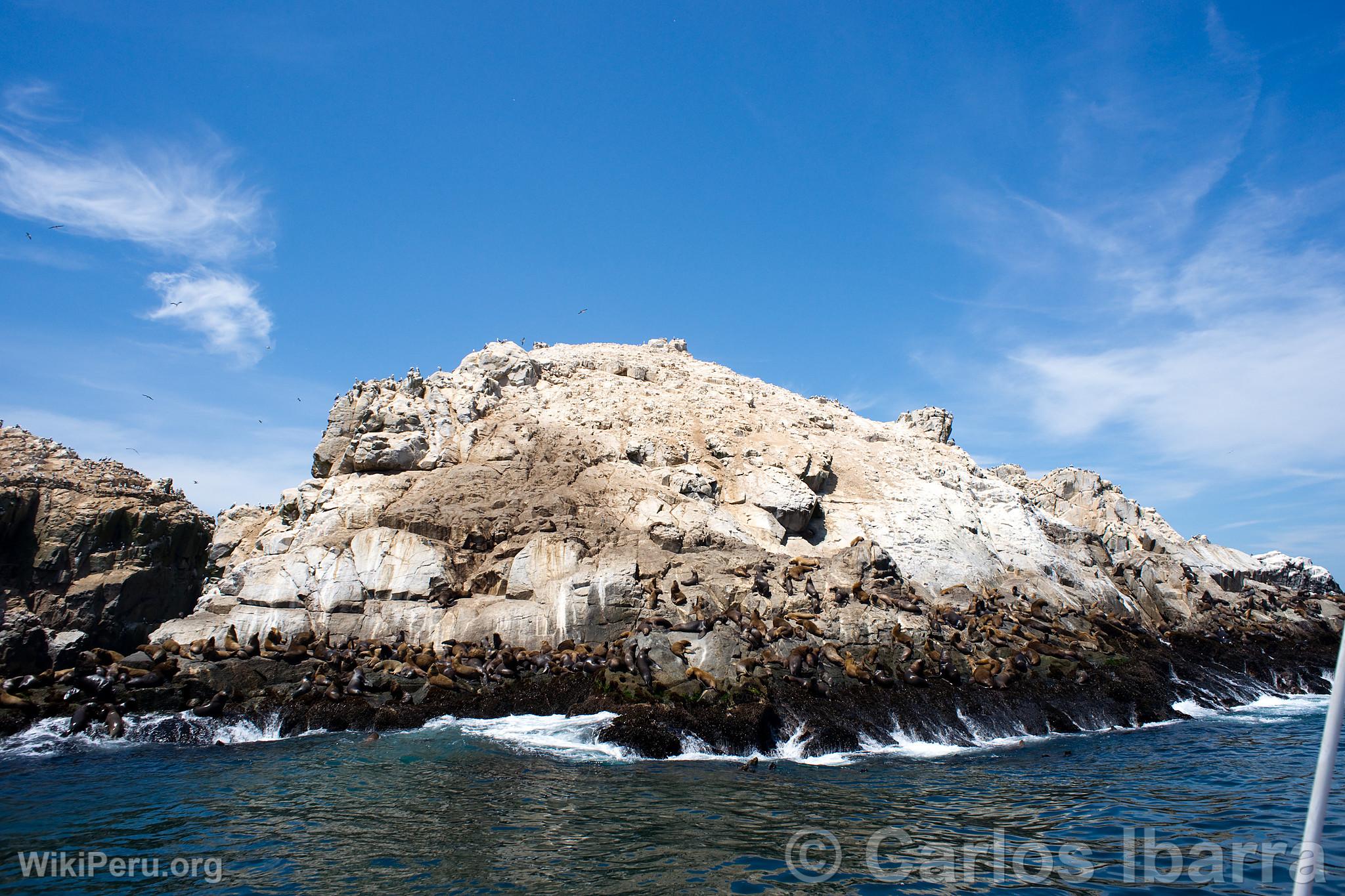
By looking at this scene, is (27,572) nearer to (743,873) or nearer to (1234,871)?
(743,873)

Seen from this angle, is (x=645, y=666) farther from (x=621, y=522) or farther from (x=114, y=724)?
(x=114, y=724)

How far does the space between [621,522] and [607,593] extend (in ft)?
15.3

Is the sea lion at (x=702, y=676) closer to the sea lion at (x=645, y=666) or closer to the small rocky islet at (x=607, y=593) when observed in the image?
the small rocky islet at (x=607, y=593)

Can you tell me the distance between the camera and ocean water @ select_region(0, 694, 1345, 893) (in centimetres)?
869

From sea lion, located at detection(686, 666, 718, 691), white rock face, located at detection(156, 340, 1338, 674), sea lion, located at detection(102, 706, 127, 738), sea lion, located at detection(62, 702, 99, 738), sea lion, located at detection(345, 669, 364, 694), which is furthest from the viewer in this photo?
white rock face, located at detection(156, 340, 1338, 674)

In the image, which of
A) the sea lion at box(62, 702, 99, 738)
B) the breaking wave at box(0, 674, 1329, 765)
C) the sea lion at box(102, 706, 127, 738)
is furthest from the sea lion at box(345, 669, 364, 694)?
the sea lion at box(62, 702, 99, 738)

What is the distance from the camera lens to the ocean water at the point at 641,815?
8.69 metres

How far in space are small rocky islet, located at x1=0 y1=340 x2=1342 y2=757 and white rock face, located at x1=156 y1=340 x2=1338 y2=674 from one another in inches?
4.6

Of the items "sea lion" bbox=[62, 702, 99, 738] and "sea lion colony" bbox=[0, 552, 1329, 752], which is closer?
"sea lion" bbox=[62, 702, 99, 738]

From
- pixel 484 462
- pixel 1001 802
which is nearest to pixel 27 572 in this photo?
pixel 484 462

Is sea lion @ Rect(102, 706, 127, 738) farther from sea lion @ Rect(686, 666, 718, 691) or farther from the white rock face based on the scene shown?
sea lion @ Rect(686, 666, 718, 691)

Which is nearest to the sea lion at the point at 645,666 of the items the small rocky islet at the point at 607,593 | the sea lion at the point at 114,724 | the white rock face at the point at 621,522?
the small rocky islet at the point at 607,593

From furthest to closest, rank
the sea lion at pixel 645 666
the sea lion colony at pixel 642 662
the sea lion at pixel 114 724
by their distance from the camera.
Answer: the sea lion at pixel 645 666
the sea lion colony at pixel 642 662
the sea lion at pixel 114 724

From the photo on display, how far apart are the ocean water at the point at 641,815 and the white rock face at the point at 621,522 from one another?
565 cm
